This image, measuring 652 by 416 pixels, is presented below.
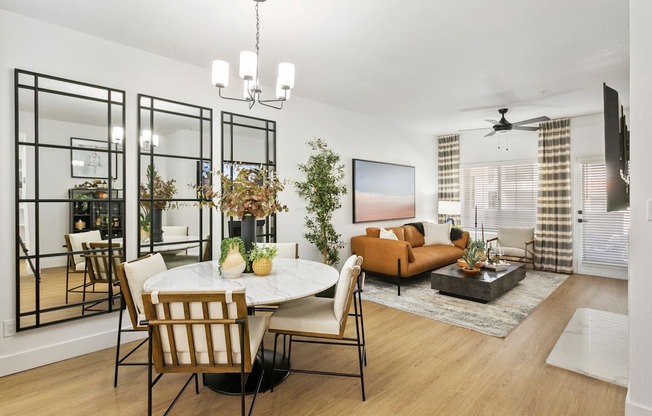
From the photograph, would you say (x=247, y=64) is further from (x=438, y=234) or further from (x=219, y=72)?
(x=438, y=234)

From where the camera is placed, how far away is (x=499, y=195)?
6.72 m

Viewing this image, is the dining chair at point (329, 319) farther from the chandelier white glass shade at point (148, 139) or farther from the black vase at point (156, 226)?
the chandelier white glass shade at point (148, 139)

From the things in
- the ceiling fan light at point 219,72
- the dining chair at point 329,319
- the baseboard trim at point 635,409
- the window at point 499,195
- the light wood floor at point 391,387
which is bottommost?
the light wood floor at point 391,387

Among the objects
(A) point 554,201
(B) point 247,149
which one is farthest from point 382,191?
(A) point 554,201

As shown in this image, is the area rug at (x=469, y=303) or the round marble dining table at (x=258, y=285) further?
the area rug at (x=469, y=303)

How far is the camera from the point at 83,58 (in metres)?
2.85

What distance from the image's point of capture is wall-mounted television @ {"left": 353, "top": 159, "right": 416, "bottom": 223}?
5551 millimetres

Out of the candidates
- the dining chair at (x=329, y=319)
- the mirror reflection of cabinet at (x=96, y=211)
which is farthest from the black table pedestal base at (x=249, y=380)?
the mirror reflection of cabinet at (x=96, y=211)

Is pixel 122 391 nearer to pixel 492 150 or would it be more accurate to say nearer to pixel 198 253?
pixel 198 253

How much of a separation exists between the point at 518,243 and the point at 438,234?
1478mm

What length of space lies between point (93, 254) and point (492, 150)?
690cm

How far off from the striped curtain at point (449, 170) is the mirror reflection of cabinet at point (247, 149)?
4456 millimetres

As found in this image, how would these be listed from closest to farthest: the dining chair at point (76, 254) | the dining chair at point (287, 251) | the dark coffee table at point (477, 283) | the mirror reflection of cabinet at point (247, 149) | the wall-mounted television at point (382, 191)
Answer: the dining chair at point (76, 254) < the dining chair at point (287, 251) < the mirror reflection of cabinet at point (247, 149) < the dark coffee table at point (477, 283) < the wall-mounted television at point (382, 191)

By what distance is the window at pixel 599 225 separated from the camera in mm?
5375
